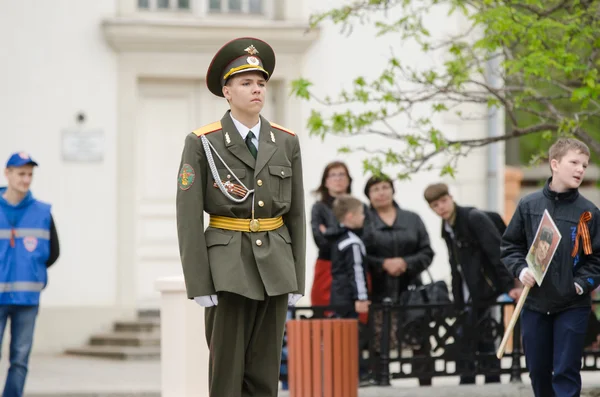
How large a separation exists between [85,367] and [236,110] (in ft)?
25.4

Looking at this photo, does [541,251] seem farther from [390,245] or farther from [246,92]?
[390,245]

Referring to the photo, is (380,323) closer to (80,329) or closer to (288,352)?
(288,352)

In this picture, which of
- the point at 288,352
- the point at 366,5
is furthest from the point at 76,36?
the point at 288,352

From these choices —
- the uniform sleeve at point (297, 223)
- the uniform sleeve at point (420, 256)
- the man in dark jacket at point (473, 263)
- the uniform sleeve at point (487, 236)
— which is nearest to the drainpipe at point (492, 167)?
the uniform sleeve at point (420, 256)

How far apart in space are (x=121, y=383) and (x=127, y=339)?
8.62ft

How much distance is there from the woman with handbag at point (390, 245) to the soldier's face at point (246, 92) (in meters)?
4.31

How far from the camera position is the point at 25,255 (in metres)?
10.2

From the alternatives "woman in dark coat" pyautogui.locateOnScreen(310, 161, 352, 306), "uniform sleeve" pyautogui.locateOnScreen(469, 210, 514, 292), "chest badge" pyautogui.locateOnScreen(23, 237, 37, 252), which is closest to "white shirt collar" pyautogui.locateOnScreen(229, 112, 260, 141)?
"chest badge" pyautogui.locateOnScreen(23, 237, 37, 252)

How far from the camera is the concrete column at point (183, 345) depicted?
29.4 feet

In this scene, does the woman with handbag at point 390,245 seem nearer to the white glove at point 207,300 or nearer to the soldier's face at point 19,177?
the soldier's face at point 19,177

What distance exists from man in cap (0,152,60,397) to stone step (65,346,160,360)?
14.7 ft

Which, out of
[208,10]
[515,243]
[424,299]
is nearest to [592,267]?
[515,243]

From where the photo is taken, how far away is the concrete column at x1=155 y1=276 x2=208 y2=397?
8969 millimetres

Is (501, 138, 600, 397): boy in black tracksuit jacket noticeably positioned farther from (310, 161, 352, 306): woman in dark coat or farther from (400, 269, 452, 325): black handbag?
(310, 161, 352, 306): woman in dark coat
